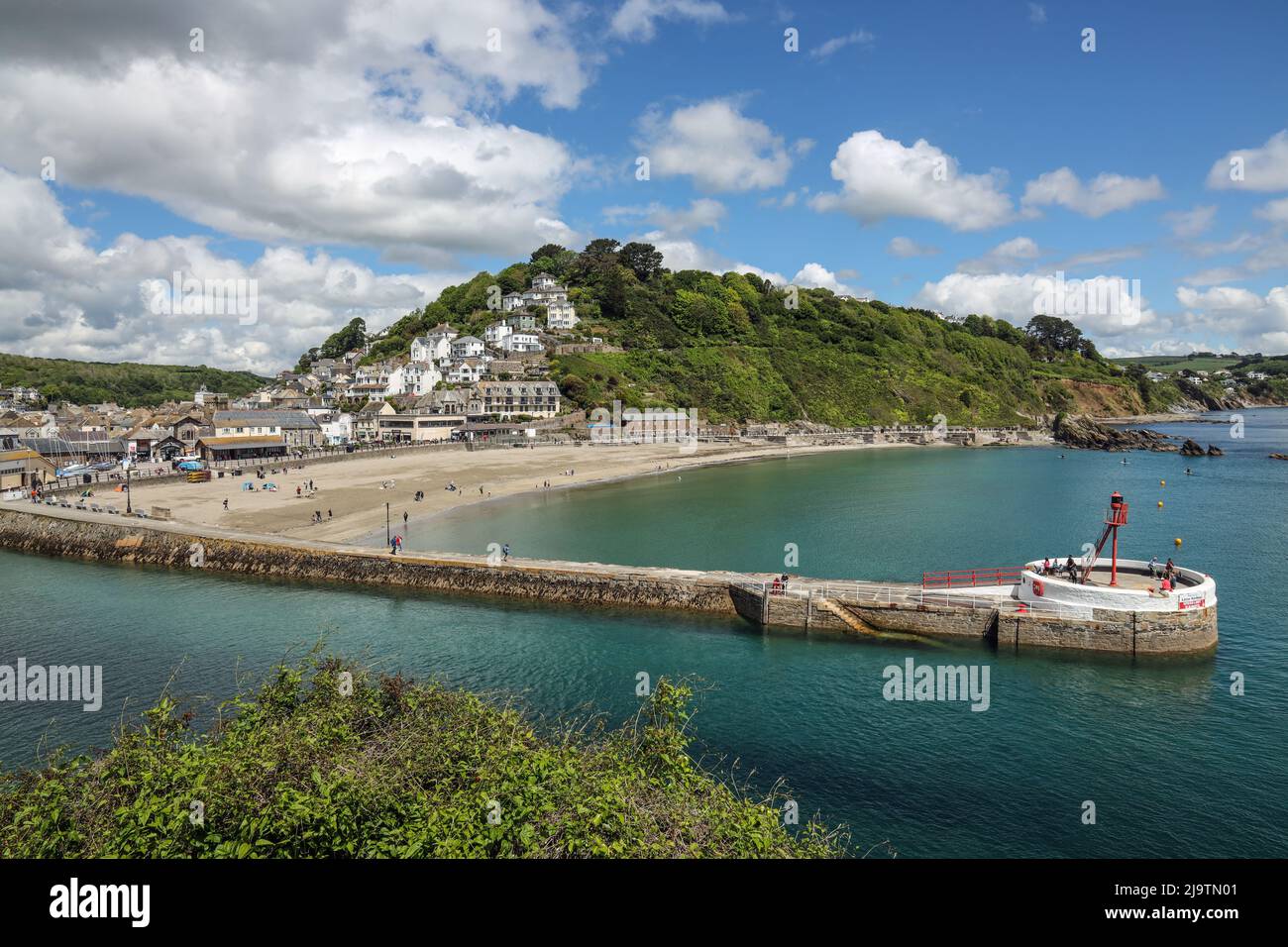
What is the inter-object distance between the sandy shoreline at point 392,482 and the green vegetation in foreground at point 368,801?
31.2m

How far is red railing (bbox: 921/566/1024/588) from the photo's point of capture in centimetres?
3050

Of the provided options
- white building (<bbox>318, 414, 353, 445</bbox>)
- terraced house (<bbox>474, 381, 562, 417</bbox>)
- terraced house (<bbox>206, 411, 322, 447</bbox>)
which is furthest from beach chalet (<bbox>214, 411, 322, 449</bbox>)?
terraced house (<bbox>474, 381, 562, 417</bbox>)

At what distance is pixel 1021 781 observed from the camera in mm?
17516

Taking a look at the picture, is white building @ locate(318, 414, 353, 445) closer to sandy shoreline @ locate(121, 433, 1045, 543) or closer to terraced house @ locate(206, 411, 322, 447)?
terraced house @ locate(206, 411, 322, 447)

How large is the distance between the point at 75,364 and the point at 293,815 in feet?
741

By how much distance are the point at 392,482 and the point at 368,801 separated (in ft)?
A: 178

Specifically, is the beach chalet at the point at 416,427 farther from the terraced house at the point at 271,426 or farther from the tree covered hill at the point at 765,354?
the tree covered hill at the point at 765,354

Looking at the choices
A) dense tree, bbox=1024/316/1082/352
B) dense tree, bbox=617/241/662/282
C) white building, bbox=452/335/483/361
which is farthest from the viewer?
dense tree, bbox=1024/316/1082/352

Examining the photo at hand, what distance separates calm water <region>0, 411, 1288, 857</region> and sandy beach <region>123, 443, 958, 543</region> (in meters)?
6.46

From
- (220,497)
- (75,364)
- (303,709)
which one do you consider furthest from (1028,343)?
(75,364)

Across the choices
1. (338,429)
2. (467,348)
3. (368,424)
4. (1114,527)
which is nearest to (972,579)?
(1114,527)

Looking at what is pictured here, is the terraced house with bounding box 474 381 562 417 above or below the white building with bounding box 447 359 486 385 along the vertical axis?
below

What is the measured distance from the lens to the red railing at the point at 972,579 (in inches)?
1201
